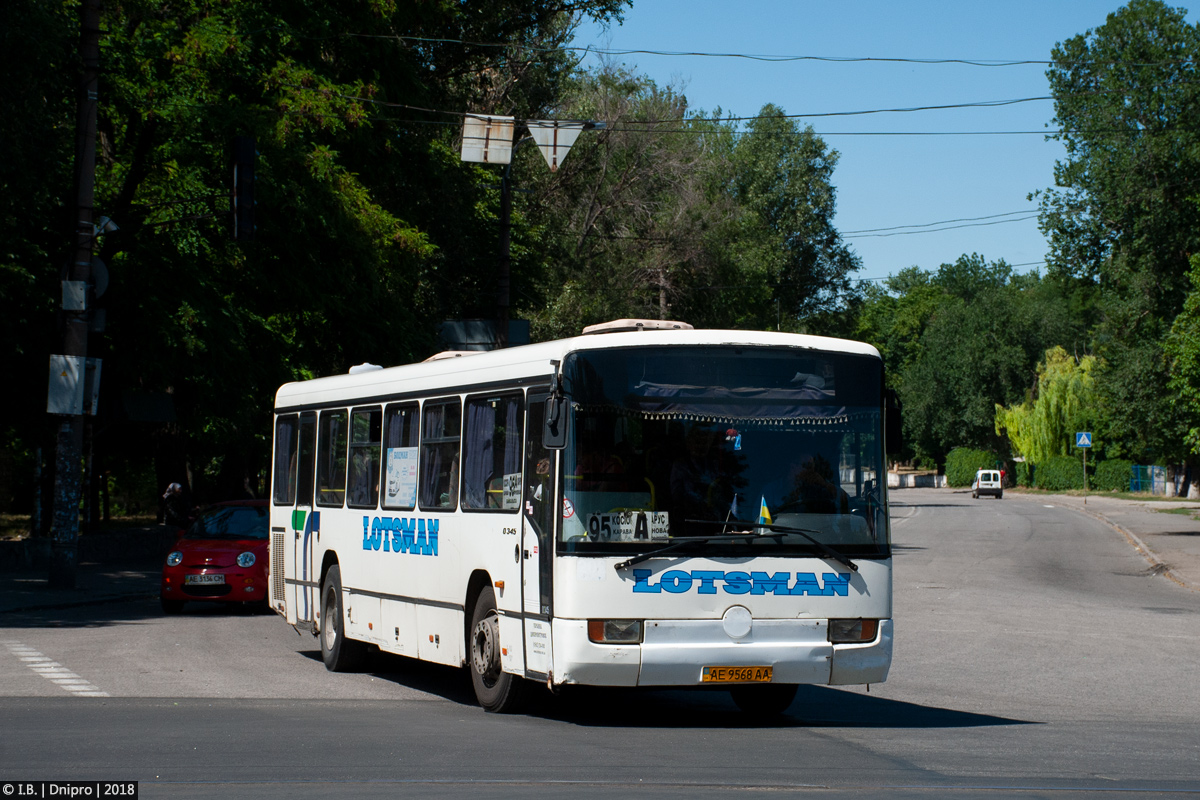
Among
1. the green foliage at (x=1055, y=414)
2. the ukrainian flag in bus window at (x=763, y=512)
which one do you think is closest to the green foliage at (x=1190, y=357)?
the ukrainian flag in bus window at (x=763, y=512)

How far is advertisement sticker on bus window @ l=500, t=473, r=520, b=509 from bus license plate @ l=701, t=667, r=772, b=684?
1.87 metres

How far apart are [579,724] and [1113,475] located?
285ft

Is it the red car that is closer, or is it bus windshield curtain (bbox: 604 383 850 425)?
bus windshield curtain (bbox: 604 383 850 425)

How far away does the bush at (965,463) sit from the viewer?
10938 centimetres

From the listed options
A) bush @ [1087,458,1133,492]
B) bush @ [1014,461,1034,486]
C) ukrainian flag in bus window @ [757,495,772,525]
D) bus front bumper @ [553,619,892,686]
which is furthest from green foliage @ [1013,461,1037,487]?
ukrainian flag in bus window @ [757,495,772,525]

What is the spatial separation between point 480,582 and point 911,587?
16298mm

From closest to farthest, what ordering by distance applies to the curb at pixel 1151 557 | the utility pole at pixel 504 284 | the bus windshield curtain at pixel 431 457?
1. the bus windshield curtain at pixel 431 457
2. the curb at pixel 1151 557
3. the utility pole at pixel 504 284

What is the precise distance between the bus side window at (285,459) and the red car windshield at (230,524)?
15.4ft

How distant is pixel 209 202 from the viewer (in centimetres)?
2567

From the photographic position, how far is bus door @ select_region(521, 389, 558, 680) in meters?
9.98

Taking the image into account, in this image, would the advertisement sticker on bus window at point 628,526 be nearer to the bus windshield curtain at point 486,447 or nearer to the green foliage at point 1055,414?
the bus windshield curtain at point 486,447

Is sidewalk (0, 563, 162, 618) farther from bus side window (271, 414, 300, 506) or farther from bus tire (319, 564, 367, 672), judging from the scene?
bus tire (319, 564, 367, 672)

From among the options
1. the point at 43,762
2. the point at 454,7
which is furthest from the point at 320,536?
the point at 454,7

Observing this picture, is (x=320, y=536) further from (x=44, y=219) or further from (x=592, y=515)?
(x=44, y=219)
